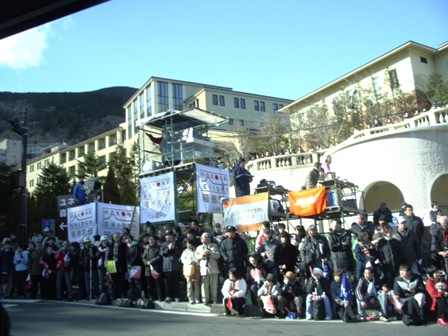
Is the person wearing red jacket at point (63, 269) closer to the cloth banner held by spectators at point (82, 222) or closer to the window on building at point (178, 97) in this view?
the cloth banner held by spectators at point (82, 222)

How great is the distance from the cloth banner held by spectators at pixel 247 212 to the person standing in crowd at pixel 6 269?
7109 millimetres

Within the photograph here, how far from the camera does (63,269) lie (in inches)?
569

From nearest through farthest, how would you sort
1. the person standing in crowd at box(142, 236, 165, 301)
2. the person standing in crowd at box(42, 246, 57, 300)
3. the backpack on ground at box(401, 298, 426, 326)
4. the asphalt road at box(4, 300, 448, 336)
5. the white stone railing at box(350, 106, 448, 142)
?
the asphalt road at box(4, 300, 448, 336), the backpack on ground at box(401, 298, 426, 326), the person standing in crowd at box(142, 236, 165, 301), the person standing in crowd at box(42, 246, 57, 300), the white stone railing at box(350, 106, 448, 142)

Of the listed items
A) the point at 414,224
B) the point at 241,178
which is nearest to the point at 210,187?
the point at 241,178

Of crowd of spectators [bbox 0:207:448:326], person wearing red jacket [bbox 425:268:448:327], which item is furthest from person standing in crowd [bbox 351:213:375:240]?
person wearing red jacket [bbox 425:268:448:327]

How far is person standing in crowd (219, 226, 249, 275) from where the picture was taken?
1184 cm

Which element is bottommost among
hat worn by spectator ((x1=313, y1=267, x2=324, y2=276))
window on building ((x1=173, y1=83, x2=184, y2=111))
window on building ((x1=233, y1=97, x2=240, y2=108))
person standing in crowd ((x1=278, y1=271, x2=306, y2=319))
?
person standing in crowd ((x1=278, y1=271, x2=306, y2=319))

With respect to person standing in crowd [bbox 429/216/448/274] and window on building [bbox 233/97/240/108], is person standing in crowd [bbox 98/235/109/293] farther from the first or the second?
window on building [bbox 233/97/240/108]

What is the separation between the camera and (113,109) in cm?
13962

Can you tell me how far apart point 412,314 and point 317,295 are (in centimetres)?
202

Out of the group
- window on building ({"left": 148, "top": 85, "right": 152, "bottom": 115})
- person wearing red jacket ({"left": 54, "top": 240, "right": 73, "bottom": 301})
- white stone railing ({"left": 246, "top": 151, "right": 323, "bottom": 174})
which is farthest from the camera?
Result: window on building ({"left": 148, "top": 85, "right": 152, "bottom": 115})

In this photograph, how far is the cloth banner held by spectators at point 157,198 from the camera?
55.9 feet

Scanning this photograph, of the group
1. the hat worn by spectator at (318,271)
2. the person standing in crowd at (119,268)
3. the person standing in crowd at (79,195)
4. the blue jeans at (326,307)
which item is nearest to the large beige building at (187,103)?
the person standing in crowd at (79,195)

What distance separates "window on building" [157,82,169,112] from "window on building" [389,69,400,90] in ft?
116
